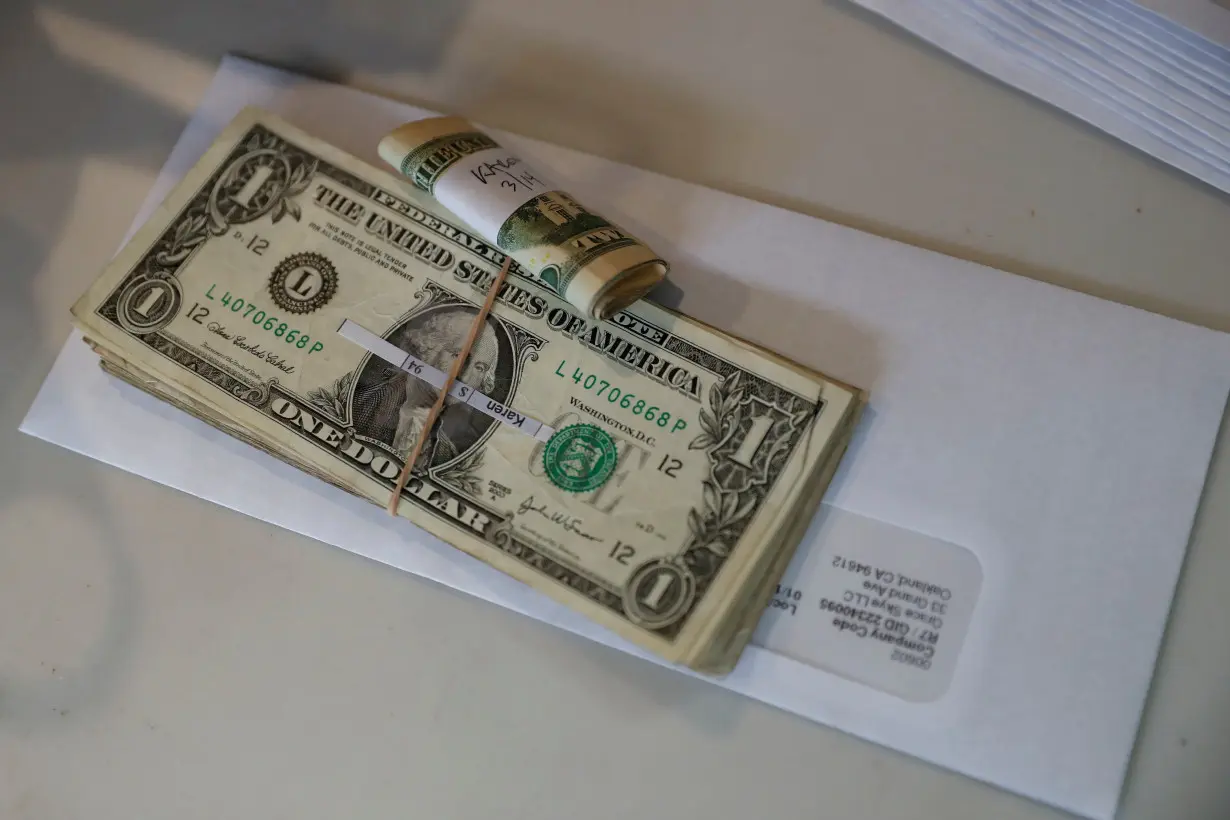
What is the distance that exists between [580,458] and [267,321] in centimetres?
21

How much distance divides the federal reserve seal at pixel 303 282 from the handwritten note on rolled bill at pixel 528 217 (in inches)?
3.1

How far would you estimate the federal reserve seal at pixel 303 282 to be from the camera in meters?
0.53

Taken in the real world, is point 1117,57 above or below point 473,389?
above

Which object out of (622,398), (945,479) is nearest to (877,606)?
(945,479)

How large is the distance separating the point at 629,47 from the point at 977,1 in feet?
0.73

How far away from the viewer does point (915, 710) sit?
465 mm

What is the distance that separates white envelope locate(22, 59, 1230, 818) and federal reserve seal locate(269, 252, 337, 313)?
9cm

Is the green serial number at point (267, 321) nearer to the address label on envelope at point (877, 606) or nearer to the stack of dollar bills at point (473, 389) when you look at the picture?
the stack of dollar bills at point (473, 389)

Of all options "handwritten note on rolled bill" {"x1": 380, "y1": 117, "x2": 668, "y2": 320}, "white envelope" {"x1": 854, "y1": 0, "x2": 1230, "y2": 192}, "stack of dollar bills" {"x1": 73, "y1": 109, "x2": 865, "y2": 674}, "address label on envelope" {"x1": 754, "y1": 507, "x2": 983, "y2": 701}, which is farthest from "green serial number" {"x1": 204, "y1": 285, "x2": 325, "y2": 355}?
"white envelope" {"x1": 854, "y1": 0, "x2": 1230, "y2": 192}

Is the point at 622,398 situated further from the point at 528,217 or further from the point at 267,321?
the point at 267,321

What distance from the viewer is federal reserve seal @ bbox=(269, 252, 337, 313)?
1.73 ft

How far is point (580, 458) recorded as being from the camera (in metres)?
0.49

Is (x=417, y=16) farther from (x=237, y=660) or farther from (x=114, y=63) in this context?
(x=237, y=660)

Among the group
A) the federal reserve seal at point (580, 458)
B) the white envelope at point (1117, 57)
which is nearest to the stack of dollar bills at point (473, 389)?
the federal reserve seal at point (580, 458)
